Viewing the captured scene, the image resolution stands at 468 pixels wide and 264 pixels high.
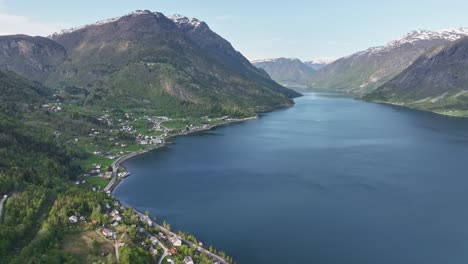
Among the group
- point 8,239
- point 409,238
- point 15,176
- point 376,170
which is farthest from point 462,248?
point 15,176

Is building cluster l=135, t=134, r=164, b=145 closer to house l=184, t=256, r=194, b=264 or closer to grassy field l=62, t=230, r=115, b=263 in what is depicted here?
grassy field l=62, t=230, r=115, b=263

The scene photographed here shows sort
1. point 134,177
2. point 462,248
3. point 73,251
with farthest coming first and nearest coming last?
1. point 134,177
2. point 462,248
3. point 73,251

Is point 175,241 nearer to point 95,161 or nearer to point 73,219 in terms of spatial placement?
point 73,219

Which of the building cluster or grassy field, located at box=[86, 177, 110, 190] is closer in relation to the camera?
grassy field, located at box=[86, 177, 110, 190]

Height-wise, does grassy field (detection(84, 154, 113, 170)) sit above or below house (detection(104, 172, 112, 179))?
above

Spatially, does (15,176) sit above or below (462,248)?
above

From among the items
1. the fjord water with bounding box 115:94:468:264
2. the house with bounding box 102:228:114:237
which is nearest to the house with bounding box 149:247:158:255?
the house with bounding box 102:228:114:237

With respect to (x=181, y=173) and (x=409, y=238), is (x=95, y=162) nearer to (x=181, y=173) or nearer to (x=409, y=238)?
(x=181, y=173)

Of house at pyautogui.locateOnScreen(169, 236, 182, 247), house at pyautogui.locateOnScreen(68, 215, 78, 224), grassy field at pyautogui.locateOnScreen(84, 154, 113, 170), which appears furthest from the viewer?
grassy field at pyautogui.locateOnScreen(84, 154, 113, 170)

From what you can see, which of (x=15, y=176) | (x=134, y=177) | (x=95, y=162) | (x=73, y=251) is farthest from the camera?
(x=95, y=162)
